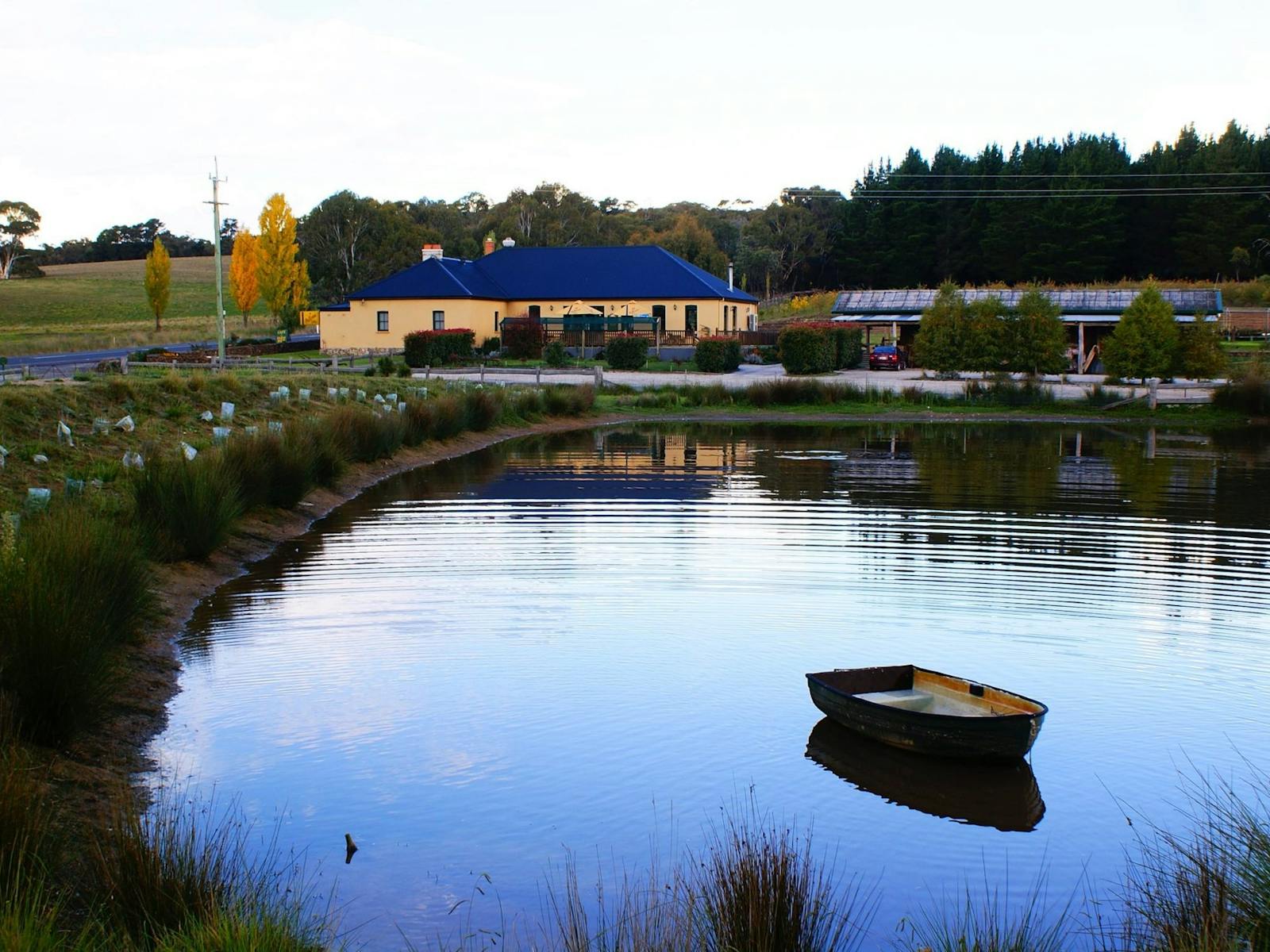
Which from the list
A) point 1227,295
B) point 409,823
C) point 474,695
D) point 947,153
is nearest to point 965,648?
point 474,695

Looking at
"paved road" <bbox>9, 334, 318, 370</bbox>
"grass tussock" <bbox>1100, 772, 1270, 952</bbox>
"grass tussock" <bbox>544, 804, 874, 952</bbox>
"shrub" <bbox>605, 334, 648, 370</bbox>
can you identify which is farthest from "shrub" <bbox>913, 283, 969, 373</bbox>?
"grass tussock" <bbox>544, 804, 874, 952</bbox>

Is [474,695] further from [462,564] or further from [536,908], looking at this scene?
[462,564]

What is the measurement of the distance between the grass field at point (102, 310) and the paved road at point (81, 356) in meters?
1.91

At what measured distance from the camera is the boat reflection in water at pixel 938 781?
29.1 feet

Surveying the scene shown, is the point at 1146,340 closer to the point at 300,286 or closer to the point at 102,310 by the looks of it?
the point at 300,286

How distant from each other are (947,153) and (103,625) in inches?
3673

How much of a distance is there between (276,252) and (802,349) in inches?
1528

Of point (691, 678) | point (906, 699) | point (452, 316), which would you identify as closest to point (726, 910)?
point (906, 699)

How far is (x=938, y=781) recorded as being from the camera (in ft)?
30.8

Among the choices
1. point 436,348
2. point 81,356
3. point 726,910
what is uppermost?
point 436,348

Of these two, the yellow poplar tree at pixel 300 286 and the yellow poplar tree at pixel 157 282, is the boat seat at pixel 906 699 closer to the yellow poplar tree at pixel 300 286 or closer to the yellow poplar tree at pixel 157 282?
the yellow poplar tree at pixel 157 282

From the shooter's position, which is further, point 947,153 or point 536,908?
point 947,153

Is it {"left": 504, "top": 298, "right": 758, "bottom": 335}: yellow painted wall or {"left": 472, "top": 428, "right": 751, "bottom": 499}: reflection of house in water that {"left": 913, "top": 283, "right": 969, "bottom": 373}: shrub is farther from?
{"left": 472, "top": 428, "right": 751, "bottom": 499}: reflection of house in water

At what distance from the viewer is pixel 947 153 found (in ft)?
314
